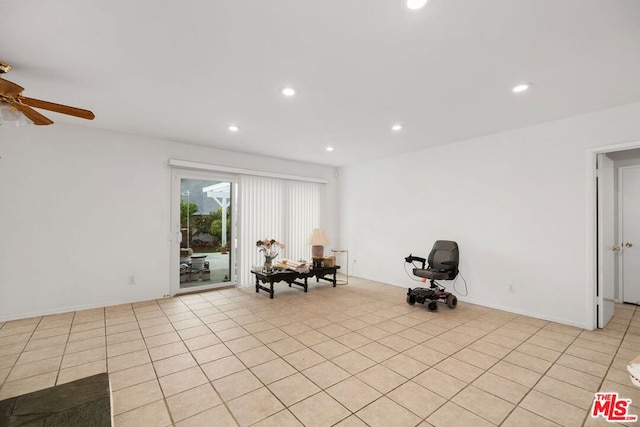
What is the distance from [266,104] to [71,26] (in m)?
1.77

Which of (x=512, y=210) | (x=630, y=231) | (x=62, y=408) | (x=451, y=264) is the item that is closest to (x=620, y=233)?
(x=630, y=231)

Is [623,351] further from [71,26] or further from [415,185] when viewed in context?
[71,26]

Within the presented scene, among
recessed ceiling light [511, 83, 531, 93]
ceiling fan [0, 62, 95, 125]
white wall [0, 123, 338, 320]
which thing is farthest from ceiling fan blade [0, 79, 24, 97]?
recessed ceiling light [511, 83, 531, 93]

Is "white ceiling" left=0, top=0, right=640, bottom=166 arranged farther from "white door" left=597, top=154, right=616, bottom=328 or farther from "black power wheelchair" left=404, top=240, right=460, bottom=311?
"black power wheelchair" left=404, top=240, right=460, bottom=311

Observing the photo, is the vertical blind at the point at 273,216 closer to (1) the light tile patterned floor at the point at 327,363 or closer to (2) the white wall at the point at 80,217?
(2) the white wall at the point at 80,217

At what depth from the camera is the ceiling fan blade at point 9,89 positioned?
1.91m

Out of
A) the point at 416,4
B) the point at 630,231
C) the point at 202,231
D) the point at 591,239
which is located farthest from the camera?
the point at 202,231

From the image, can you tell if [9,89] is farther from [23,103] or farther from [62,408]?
[62,408]

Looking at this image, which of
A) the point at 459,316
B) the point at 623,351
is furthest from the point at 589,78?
the point at 459,316

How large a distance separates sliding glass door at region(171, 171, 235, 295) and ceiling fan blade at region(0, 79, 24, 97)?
9.65 ft

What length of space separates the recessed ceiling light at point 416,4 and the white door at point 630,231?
538cm

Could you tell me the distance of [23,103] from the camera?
221 centimetres

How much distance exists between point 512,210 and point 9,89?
5.66 metres

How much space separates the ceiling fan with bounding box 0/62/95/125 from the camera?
1.98 m
